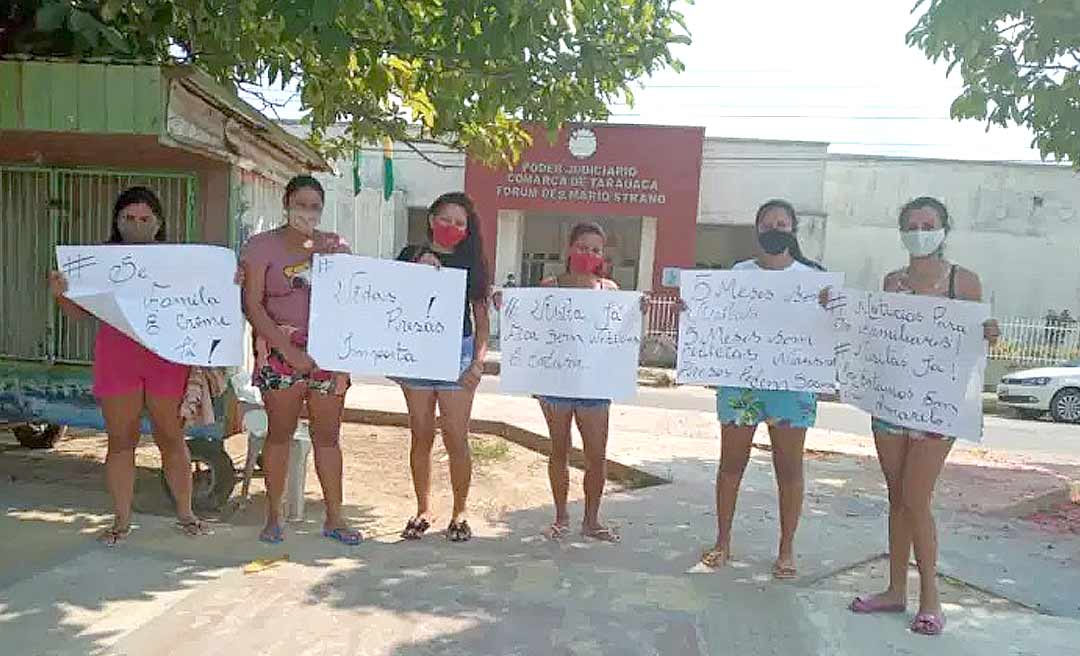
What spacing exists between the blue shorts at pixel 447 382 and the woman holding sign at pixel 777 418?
131 centimetres

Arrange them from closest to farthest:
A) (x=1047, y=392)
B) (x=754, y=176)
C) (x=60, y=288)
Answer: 1. (x=60, y=288)
2. (x=1047, y=392)
3. (x=754, y=176)

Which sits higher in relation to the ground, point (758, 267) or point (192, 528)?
point (758, 267)

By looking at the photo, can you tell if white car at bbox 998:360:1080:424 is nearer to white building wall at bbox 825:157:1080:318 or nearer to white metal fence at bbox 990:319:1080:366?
white metal fence at bbox 990:319:1080:366

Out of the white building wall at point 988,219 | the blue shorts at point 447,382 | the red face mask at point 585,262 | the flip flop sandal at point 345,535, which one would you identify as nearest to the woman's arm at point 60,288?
the blue shorts at point 447,382

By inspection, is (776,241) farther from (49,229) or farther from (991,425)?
(991,425)

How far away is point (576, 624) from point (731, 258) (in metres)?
21.5

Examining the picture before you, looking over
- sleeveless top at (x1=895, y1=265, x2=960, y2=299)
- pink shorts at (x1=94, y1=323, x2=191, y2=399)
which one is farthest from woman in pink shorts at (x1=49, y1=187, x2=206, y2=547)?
sleeveless top at (x1=895, y1=265, x2=960, y2=299)

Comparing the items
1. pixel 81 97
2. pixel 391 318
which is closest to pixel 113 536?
pixel 391 318

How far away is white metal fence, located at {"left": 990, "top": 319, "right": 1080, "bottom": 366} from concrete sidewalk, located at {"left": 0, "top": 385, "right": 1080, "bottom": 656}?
48.2 ft

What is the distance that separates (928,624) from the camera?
405 cm

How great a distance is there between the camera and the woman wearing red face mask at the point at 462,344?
4844mm

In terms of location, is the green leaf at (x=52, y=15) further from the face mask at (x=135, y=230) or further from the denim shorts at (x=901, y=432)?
the denim shorts at (x=901, y=432)

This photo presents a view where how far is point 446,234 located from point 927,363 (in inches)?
93.7

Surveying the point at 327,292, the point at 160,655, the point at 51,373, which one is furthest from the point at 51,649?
the point at 51,373
